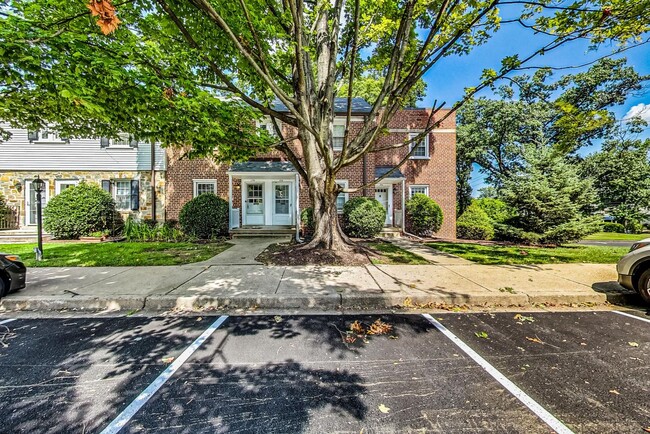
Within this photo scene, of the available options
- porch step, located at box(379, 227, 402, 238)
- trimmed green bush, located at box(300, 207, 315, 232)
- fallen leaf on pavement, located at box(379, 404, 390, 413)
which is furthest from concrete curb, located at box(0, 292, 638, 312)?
porch step, located at box(379, 227, 402, 238)

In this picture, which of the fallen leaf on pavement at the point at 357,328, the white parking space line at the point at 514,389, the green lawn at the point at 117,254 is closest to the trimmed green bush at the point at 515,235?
the white parking space line at the point at 514,389

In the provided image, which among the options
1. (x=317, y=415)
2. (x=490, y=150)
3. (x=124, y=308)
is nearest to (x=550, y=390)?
(x=317, y=415)

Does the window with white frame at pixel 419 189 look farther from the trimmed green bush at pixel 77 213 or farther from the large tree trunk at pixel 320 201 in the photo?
the trimmed green bush at pixel 77 213

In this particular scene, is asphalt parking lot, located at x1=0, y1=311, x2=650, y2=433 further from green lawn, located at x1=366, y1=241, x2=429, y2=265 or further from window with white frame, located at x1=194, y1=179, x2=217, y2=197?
window with white frame, located at x1=194, y1=179, x2=217, y2=197

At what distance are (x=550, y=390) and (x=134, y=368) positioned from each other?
13.2 feet

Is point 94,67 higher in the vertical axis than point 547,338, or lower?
higher

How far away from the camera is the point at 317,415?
2088 millimetres

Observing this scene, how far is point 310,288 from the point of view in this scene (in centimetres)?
500

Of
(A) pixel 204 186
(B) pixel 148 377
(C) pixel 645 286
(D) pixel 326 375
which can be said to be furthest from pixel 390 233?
(B) pixel 148 377

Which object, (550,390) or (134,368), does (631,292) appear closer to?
(550,390)

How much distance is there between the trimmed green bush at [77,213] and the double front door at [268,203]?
6.46m

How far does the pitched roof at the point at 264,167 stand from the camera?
12.7 metres

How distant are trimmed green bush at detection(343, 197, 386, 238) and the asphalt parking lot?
8.26 m

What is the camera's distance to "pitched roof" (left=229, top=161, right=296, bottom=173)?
12727 mm
